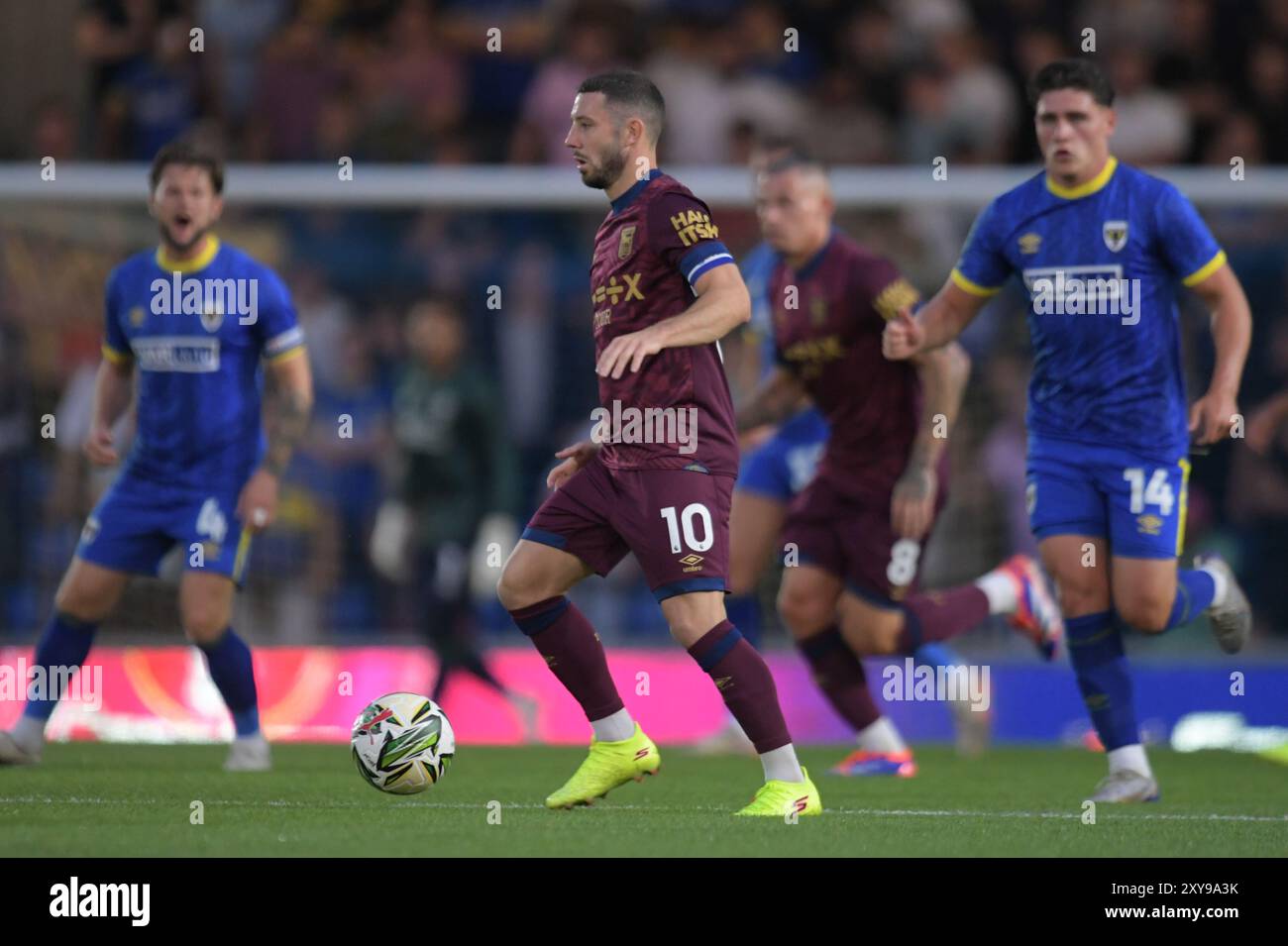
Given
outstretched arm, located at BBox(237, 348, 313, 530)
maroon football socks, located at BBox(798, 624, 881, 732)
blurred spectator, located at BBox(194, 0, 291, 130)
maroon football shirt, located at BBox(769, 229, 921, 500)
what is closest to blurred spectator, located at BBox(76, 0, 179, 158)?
blurred spectator, located at BBox(194, 0, 291, 130)

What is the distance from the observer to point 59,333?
12.4 meters

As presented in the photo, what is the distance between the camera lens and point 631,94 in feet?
20.6

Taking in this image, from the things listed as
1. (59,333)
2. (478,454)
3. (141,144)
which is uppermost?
(141,144)

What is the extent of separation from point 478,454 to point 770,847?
6205 millimetres

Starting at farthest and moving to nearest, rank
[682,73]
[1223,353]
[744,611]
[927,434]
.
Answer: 1. [682,73]
2. [744,611]
3. [927,434]
4. [1223,353]

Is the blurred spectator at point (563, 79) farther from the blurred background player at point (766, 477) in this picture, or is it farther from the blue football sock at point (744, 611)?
the blue football sock at point (744, 611)

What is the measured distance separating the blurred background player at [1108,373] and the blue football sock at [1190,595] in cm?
8

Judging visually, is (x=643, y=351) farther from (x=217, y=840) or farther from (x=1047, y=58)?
(x=1047, y=58)

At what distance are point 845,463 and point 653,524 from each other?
2.57 meters

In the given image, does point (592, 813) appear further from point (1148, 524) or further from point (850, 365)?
point (850, 365)

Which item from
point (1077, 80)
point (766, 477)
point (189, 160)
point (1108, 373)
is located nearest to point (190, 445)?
point (189, 160)

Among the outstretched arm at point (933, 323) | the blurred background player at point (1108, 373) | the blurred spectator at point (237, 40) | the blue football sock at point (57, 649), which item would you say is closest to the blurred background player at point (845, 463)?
the outstretched arm at point (933, 323)

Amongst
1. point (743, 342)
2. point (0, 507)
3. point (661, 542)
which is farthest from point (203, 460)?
point (0, 507)

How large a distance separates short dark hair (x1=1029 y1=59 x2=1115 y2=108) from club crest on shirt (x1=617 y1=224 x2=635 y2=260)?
1.74m
